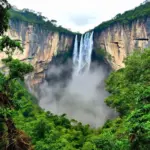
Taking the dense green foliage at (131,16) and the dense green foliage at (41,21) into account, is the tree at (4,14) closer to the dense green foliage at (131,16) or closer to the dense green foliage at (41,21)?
the dense green foliage at (131,16)

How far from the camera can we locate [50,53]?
47.2 m

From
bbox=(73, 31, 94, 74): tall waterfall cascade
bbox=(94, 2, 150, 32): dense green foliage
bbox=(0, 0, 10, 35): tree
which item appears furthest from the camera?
bbox=(73, 31, 94, 74): tall waterfall cascade

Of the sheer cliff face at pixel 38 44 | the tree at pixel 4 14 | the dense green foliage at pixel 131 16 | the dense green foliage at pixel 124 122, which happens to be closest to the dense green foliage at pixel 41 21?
the sheer cliff face at pixel 38 44

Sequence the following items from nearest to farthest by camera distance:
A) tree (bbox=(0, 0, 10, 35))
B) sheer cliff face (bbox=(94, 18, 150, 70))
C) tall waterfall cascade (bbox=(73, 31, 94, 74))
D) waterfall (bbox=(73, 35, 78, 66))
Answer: tree (bbox=(0, 0, 10, 35)) < sheer cliff face (bbox=(94, 18, 150, 70)) < tall waterfall cascade (bbox=(73, 31, 94, 74)) < waterfall (bbox=(73, 35, 78, 66))

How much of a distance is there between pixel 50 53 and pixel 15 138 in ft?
138

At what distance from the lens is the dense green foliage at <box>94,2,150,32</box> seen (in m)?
37.7

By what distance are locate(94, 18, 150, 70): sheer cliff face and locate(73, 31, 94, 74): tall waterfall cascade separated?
1322 mm

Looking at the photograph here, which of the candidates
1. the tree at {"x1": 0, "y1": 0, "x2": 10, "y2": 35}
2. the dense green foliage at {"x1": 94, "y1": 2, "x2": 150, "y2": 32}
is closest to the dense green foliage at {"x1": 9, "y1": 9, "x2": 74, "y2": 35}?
the dense green foliage at {"x1": 94, "y1": 2, "x2": 150, "y2": 32}

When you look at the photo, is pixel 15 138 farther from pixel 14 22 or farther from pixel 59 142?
pixel 14 22

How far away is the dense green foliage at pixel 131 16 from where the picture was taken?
124ft

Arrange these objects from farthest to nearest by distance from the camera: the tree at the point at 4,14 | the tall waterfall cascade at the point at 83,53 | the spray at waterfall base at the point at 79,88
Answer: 1. the tall waterfall cascade at the point at 83,53
2. the spray at waterfall base at the point at 79,88
3. the tree at the point at 4,14

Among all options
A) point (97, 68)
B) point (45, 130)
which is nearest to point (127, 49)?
point (97, 68)

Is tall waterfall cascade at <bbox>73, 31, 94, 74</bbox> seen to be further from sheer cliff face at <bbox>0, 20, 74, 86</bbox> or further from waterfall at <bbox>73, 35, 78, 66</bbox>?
sheer cliff face at <bbox>0, 20, 74, 86</bbox>

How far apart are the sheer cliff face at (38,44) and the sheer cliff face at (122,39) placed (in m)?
6.94
